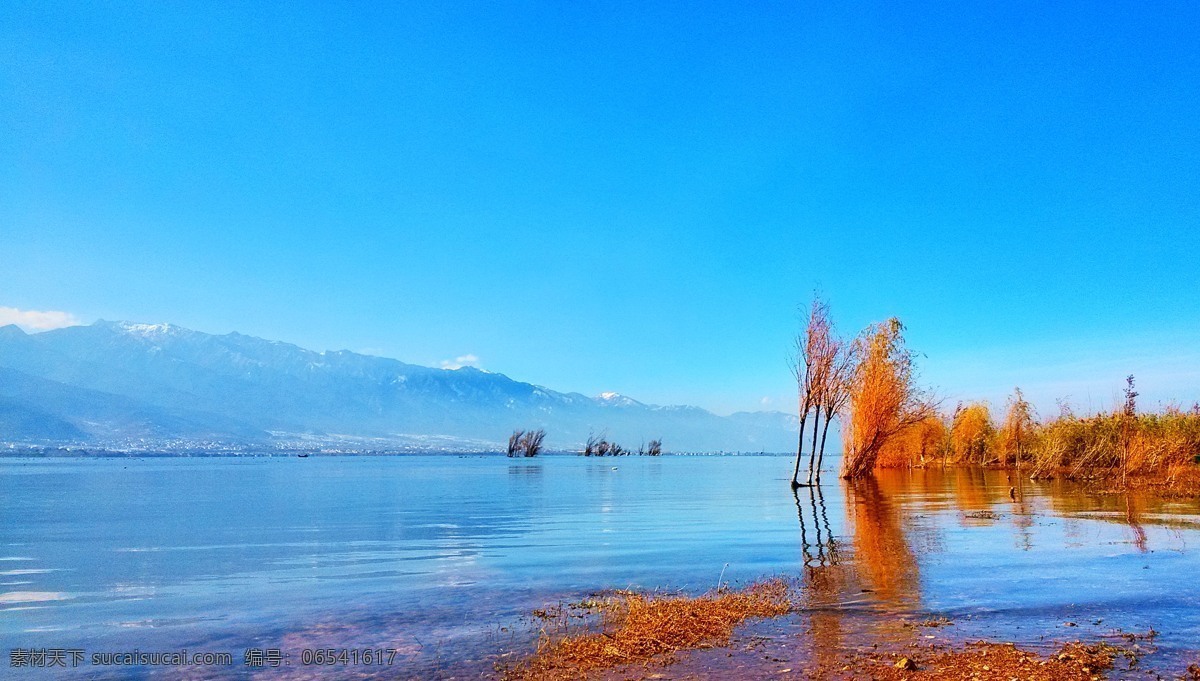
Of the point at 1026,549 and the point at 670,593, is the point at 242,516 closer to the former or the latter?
the point at 670,593

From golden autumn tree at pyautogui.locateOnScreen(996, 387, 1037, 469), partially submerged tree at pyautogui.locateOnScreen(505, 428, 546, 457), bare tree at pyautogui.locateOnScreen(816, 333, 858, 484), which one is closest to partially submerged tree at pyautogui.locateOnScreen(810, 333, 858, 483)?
bare tree at pyautogui.locateOnScreen(816, 333, 858, 484)

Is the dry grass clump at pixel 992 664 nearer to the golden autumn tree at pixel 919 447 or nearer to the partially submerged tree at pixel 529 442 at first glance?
the golden autumn tree at pixel 919 447

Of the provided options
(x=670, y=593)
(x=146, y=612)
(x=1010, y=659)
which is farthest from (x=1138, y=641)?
(x=146, y=612)

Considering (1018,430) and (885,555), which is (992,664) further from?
(1018,430)

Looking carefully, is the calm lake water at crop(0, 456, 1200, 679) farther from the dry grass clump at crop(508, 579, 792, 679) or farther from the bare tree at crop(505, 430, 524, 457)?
the bare tree at crop(505, 430, 524, 457)

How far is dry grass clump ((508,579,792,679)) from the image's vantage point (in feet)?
28.7

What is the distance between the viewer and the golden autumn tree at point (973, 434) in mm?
81938

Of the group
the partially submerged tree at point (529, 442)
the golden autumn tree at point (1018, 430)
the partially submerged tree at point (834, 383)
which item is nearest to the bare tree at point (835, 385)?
the partially submerged tree at point (834, 383)

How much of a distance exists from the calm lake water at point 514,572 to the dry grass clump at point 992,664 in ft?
2.58

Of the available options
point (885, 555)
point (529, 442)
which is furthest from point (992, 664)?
point (529, 442)

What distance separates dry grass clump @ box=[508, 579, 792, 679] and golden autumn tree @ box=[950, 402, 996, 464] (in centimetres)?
8043

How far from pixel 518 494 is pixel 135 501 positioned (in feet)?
73.1

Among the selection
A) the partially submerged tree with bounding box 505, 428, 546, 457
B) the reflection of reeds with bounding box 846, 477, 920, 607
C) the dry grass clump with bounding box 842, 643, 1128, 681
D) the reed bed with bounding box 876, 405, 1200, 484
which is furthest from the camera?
the partially submerged tree with bounding box 505, 428, 546, 457

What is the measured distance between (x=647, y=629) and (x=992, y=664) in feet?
14.1
